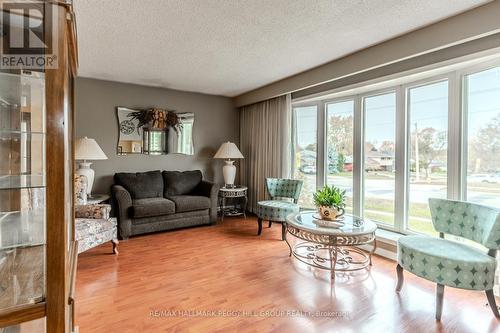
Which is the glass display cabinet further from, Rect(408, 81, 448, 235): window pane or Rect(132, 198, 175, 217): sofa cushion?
Rect(408, 81, 448, 235): window pane

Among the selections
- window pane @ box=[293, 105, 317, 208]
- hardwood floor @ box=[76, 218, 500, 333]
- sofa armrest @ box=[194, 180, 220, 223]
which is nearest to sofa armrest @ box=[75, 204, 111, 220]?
hardwood floor @ box=[76, 218, 500, 333]

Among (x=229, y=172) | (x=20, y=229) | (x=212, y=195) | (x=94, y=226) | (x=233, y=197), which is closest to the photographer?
(x=20, y=229)

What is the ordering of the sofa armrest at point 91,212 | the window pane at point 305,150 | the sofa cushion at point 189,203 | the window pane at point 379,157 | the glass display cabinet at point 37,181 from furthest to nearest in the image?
the window pane at point 305,150 < the sofa cushion at point 189,203 < the window pane at point 379,157 < the sofa armrest at point 91,212 < the glass display cabinet at point 37,181

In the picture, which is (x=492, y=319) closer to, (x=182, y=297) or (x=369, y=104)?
(x=182, y=297)

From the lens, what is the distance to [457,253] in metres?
1.97

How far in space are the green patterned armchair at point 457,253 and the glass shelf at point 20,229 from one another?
94.5 inches

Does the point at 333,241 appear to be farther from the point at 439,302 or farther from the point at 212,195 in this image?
the point at 212,195

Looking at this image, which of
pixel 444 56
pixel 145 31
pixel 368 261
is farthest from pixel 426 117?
pixel 145 31

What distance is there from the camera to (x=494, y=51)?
7.19 ft

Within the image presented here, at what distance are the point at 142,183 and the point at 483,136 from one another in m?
4.35

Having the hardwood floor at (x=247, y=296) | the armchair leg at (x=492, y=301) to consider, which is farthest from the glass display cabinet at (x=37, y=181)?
the armchair leg at (x=492, y=301)

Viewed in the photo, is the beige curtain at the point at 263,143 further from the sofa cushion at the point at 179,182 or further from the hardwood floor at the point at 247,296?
the hardwood floor at the point at 247,296

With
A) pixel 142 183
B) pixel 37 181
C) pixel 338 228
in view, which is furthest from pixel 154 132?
pixel 37 181

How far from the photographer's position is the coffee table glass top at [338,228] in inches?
94.6
